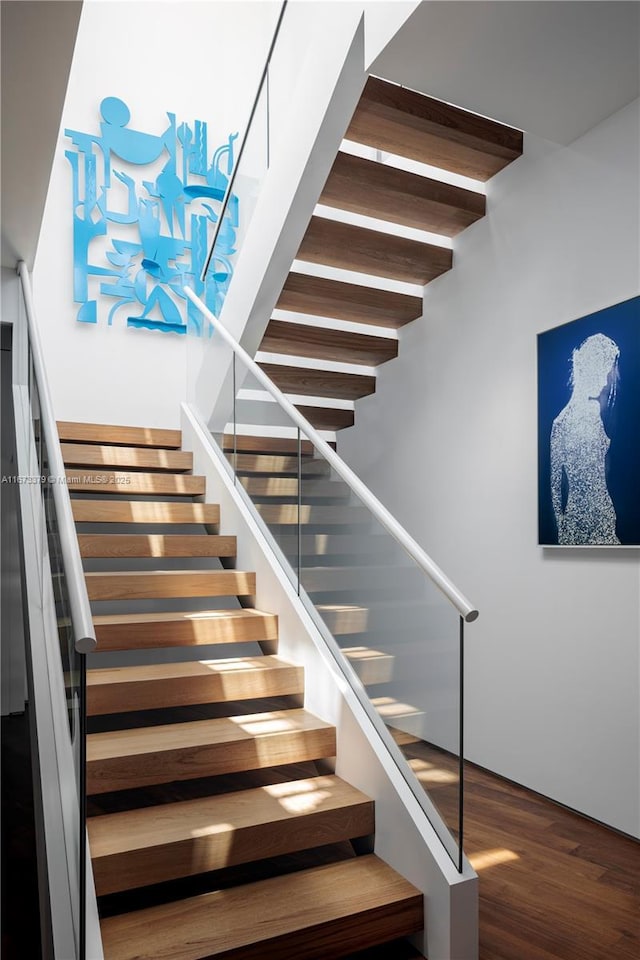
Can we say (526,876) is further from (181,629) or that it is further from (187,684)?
(181,629)

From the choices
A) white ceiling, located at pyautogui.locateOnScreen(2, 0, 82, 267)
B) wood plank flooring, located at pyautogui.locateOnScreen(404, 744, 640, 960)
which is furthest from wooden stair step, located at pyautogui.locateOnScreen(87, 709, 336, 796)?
white ceiling, located at pyautogui.locateOnScreen(2, 0, 82, 267)

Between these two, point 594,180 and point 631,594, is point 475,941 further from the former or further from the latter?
point 594,180

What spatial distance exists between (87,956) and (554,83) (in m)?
3.52

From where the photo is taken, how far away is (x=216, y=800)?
8.27 ft

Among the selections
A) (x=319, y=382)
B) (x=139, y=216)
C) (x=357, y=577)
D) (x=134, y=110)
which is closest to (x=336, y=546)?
(x=357, y=577)

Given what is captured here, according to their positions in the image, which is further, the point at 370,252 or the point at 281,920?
the point at 370,252

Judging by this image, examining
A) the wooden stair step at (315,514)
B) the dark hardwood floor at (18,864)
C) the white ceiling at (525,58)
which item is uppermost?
the white ceiling at (525,58)

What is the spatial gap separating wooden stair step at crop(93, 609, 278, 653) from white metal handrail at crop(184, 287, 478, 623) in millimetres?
807

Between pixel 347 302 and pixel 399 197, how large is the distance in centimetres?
70

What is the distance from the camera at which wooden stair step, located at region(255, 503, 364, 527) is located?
113 inches

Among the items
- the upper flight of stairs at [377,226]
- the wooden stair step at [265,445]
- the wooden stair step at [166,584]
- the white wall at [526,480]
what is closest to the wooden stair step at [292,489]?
the wooden stair step at [265,445]

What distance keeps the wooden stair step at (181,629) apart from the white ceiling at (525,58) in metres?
2.41

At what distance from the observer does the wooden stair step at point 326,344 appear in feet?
14.6

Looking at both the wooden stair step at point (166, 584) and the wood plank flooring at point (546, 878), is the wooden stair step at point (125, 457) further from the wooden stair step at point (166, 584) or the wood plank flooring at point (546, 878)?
the wood plank flooring at point (546, 878)
